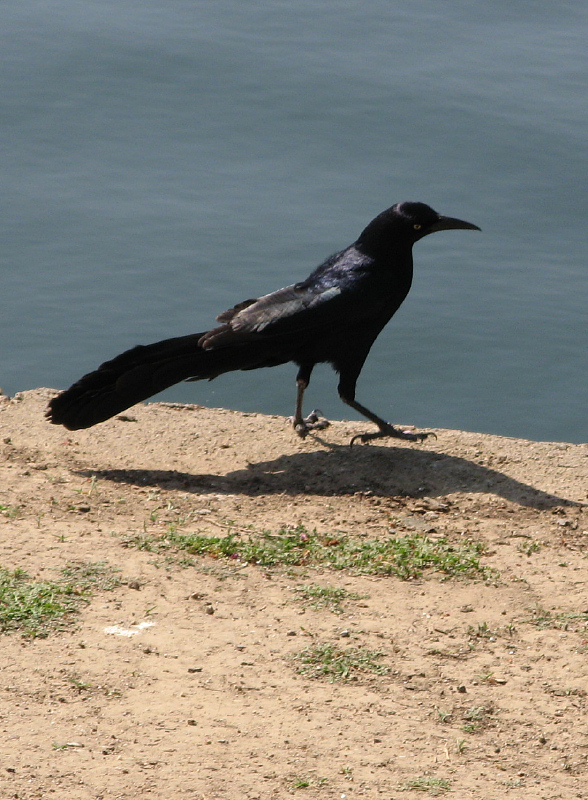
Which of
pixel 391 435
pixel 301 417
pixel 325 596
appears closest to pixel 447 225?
pixel 391 435

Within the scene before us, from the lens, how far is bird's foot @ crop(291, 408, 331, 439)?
7.52 meters

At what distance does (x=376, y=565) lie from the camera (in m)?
5.54

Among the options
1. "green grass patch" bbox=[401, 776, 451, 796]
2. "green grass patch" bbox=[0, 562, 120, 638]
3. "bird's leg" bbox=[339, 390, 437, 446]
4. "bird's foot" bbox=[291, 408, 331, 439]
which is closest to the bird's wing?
"bird's leg" bbox=[339, 390, 437, 446]

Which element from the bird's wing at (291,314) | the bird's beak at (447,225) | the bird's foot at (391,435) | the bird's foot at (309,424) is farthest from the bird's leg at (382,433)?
the bird's beak at (447,225)

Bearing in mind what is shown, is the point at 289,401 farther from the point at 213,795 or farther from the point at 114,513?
the point at 213,795

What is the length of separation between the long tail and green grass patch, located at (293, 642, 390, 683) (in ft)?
9.01

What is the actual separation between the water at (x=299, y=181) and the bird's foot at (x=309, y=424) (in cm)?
197

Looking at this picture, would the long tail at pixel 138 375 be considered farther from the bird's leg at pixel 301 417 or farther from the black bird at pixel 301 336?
the bird's leg at pixel 301 417

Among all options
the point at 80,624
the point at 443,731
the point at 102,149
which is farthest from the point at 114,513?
the point at 102,149

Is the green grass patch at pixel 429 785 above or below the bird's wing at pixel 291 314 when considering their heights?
below

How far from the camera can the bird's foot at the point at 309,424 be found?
752 centimetres

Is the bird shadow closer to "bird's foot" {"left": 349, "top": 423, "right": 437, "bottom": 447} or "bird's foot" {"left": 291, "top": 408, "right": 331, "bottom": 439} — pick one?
"bird's foot" {"left": 349, "top": 423, "right": 437, "bottom": 447}

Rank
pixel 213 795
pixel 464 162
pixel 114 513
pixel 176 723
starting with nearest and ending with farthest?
pixel 213 795, pixel 176 723, pixel 114 513, pixel 464 162

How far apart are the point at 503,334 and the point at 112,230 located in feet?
13.3
